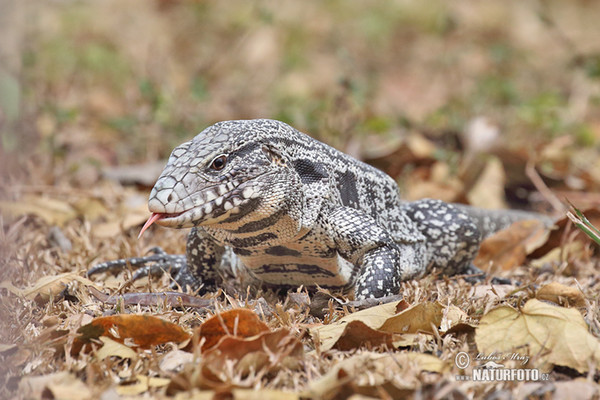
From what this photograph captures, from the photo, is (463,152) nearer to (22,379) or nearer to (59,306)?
(59,306)

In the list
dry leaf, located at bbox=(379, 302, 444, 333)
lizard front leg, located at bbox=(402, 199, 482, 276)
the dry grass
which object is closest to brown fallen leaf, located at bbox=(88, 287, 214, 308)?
the dry grass

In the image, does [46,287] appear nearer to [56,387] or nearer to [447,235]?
[56,387]

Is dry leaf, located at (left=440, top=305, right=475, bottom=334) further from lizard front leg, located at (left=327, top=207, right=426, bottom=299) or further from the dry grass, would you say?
lizard front leg, located at (left=327, top=207, right=426, bottom=299)

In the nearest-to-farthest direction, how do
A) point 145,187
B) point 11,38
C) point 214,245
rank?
1. point 214,245
2. point 145,187
3. point 11,38

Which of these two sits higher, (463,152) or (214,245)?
(214,245)

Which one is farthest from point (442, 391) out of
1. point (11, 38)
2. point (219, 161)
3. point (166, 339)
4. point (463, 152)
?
point (11, 38)

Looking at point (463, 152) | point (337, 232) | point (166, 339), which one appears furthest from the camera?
point (463, 152)

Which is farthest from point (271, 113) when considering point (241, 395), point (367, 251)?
point (241, 395)
